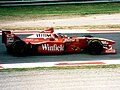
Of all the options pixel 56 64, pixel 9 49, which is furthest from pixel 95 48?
pixel 9 49

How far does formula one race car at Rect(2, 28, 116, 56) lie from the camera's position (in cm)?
1523

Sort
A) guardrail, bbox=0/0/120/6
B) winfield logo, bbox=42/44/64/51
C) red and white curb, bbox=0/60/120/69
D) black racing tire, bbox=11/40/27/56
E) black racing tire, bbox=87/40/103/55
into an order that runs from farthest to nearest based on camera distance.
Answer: guardrail, bbox=0/0/120/6 → black racing tire, bbox=87/40/103/55 → winfield logo, bbox=42/44/64/51 → black racing tire, bbox=11/40/27/56 → red and white curb, bbox=0/60/120/69

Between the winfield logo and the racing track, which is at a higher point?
the winfield logo

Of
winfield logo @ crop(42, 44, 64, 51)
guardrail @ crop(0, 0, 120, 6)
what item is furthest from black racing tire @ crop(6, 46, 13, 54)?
guardrail @ crop(0, 0, 120, 6)

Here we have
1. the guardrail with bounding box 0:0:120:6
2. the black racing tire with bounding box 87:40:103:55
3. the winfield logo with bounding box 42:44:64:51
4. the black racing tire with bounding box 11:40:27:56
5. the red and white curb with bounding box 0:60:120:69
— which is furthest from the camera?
the guardrail with bounding box 0:0:120:6

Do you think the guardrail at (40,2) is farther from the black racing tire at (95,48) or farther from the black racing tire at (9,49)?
the black racing tire at (95,48)

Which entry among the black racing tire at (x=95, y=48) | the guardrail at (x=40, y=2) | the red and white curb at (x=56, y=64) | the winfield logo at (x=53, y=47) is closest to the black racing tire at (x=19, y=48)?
the winfield logo at (x=53, y=47)

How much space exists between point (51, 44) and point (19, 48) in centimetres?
147

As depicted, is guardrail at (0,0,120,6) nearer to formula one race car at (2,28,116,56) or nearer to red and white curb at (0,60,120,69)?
formula one race car at (2,28,116,56)

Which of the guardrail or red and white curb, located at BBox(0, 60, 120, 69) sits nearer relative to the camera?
red and white curb, located at BBox(0, 60, 120, 69)

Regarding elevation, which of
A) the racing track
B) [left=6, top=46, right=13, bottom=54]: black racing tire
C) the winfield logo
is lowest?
the racing track

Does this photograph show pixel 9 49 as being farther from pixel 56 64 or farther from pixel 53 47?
pixel 56 64

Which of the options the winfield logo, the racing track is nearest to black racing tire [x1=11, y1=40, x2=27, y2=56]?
the racing track

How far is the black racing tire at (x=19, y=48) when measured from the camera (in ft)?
49.7
